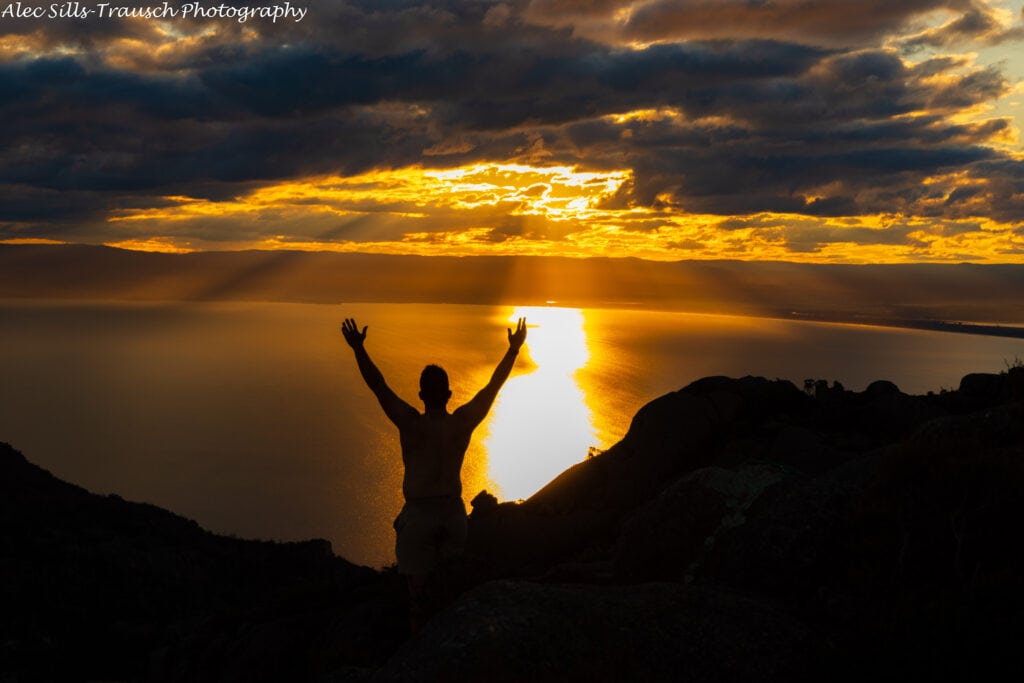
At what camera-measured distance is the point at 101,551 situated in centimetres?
6194

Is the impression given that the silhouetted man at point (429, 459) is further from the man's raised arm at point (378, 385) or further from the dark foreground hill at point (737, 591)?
the dark foreground hill at point (737, 591)

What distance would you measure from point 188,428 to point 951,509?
20600 cm

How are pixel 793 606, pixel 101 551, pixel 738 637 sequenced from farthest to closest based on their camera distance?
pixel 101 551 → pixel 793 606 → pixel 738 637

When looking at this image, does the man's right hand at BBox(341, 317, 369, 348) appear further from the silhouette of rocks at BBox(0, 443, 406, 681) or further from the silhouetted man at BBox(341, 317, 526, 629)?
the silhouette of rocks at BBox(0, 443, 406, 681)

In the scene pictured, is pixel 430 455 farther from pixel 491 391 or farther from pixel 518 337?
pixel 518 337

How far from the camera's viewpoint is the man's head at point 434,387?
722cm

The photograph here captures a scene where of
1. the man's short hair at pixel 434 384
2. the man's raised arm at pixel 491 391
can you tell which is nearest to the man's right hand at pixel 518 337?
the man's raised arm at pixel 491 391

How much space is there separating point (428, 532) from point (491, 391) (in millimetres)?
1460

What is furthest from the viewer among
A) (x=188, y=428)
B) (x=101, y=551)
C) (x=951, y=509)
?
(x=188, y=428)

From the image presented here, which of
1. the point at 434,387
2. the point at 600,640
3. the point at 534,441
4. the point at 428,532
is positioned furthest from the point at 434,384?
the point at 534,441

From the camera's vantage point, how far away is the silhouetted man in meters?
7.27

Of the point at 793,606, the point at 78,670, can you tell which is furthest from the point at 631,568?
the point at 78,670

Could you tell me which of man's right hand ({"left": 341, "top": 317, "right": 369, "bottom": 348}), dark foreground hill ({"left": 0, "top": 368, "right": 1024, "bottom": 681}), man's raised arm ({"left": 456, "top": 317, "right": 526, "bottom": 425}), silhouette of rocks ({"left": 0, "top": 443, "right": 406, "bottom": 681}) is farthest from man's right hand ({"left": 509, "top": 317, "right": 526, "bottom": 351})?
silhouette of rocks ({"left": 0, "top": 443, "right": 406, "bottom": 681})

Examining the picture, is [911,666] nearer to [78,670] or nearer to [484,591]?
Result: [484,591]
